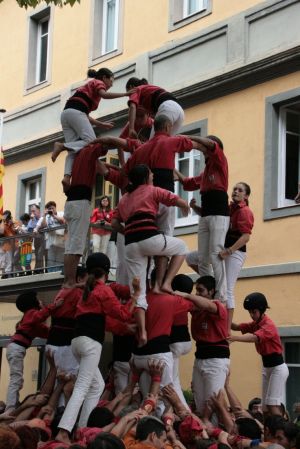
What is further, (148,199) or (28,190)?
(28,190)

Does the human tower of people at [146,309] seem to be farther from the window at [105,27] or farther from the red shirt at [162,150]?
the window at [105,27]

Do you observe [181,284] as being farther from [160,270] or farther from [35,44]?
[35,44]

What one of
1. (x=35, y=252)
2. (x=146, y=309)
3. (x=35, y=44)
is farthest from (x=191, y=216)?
(x=35, y=44)

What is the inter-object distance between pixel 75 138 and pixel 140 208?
2228 millimetres

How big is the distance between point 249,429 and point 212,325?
1.70 meters

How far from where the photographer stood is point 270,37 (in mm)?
17547

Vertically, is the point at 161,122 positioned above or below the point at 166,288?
above

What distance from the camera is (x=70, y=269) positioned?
11.8 m

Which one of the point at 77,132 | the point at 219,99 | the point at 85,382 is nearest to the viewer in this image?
the point at 85,382

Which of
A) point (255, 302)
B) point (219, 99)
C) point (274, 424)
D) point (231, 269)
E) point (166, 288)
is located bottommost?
point (274, 424)

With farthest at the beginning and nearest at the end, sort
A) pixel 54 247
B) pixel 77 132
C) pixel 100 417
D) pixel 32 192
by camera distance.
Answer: pixel 32 192, pixel 54 247, pixel 77 132, pixel 100 417

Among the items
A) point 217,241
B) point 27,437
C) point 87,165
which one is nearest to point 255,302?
point 217,241

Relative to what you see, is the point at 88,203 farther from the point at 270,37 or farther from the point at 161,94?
the point at 270,37

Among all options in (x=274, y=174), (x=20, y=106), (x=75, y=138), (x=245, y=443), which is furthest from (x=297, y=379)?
(x=20, y=106)
